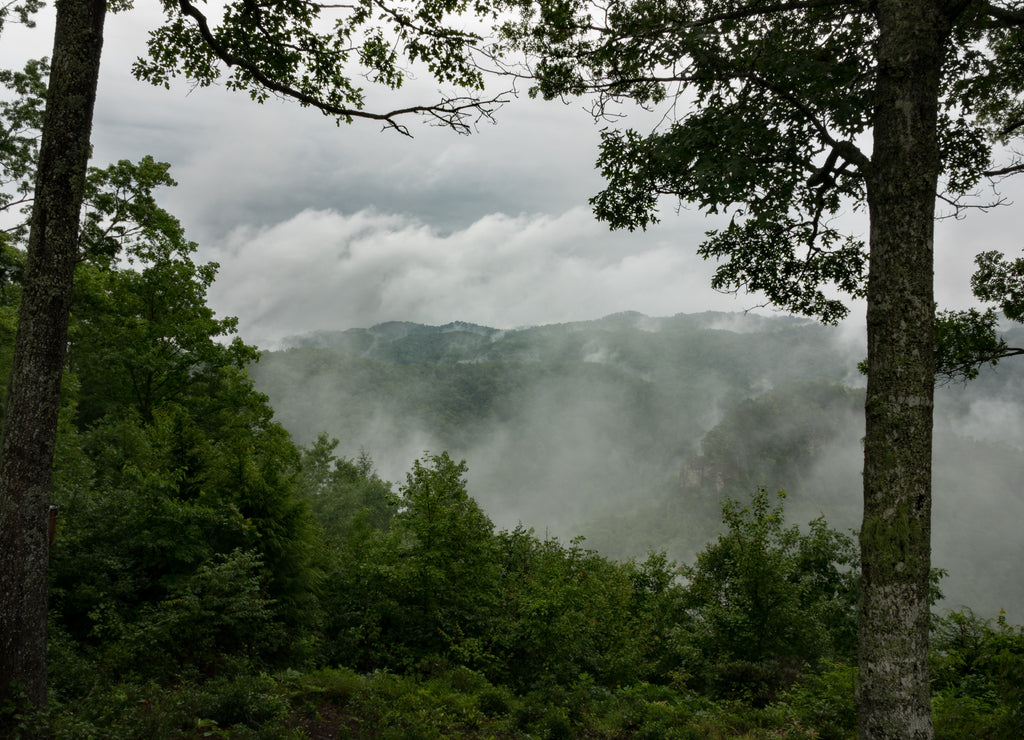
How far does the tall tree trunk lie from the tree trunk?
21.0ft

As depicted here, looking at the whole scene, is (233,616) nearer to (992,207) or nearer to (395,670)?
(395,670)

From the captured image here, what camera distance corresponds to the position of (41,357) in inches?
185

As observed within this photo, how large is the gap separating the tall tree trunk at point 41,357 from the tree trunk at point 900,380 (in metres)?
6.40

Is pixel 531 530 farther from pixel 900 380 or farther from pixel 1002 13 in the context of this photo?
pixel 1002 13

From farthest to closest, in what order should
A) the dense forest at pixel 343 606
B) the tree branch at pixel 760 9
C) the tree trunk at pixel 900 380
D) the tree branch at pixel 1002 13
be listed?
the dense forest at pixel 343 606 < the tree branch at pixel 760 9 < the tree branch at pixel 1002 13 < the tree trunk at pixel 900 380

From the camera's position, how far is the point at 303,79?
22.2 feet

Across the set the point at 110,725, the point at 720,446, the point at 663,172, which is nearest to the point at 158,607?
the point at 110,725

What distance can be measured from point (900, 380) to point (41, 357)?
21.8 ft

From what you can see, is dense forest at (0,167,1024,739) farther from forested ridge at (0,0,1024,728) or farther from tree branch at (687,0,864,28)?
tree branch at (687,0,864,28)

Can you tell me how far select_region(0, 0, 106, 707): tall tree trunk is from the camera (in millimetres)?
4605

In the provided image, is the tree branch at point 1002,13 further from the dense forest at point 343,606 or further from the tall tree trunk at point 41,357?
the tall tree trunk at point 41,357

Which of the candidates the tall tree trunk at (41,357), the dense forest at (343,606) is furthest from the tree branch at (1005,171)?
the tall tree trunk at (41,357)

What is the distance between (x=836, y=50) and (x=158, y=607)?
10766 millimetres

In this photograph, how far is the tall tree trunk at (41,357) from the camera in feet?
15.1
